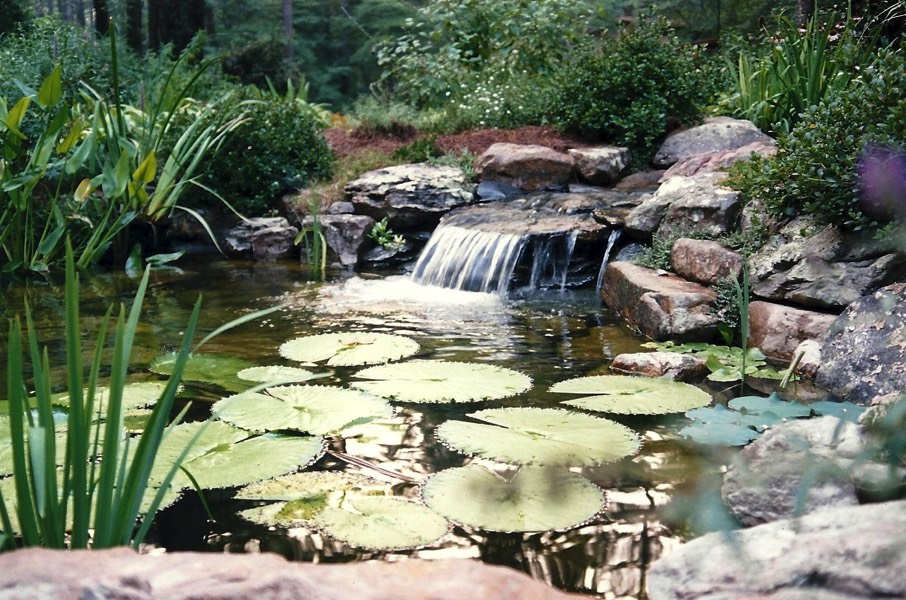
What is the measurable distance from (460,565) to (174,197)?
460 cm

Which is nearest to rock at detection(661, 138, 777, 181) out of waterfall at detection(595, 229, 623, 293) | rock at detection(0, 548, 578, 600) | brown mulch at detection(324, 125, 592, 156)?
waterfall at detection(595, 229, 623, 293)

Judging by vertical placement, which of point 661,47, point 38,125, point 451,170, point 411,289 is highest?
point 661,47

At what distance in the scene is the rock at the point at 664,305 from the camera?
4.80m

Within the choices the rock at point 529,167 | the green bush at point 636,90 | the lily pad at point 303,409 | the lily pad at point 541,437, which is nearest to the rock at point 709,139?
the green bush at point 636,90

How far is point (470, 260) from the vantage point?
22.3 ft

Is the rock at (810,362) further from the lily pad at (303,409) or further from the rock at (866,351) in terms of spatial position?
the lily pad at (303,409)

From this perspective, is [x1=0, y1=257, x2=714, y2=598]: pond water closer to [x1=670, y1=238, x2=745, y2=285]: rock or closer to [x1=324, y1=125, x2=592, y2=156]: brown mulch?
[x1=670, y1=238, x2=745, y2=285]: rock

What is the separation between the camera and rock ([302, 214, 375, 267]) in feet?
26.1

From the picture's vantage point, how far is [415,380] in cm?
380

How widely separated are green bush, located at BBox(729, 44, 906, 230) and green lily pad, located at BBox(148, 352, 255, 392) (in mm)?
3221

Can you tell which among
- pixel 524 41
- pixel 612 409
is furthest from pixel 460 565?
pixel 524 41

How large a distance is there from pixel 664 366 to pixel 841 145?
1.65m

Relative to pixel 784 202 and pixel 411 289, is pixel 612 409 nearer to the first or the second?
pixel 784 202

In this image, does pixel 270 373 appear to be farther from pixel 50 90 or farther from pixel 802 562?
pixel 802 562
